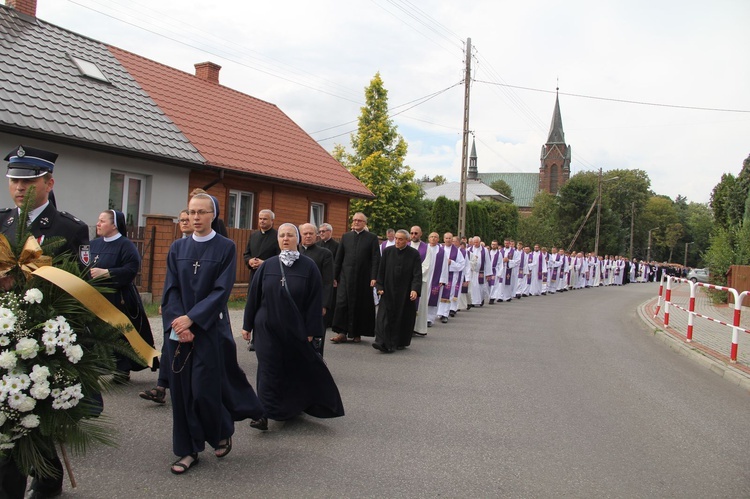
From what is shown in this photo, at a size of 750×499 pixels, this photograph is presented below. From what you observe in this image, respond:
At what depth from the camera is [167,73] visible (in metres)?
21.3

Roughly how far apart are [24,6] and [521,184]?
121 m

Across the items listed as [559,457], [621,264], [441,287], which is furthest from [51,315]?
[621,264]

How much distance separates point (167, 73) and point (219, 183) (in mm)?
5603

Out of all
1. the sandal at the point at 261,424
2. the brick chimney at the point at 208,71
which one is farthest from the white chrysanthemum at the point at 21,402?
the brick chimney at the point at 208,71

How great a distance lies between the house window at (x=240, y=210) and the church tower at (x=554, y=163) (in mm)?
97259

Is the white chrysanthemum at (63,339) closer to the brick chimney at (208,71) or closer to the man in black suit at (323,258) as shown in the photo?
the man in black suit at (323,258)

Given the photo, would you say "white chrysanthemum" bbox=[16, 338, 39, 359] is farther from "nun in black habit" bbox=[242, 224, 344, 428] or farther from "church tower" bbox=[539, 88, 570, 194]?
"church tower" bbox=[539, 88, 570, 194]

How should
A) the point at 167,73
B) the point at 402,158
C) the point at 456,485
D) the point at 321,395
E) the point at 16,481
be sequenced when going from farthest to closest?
the point at 402,158 → the point at 167,73 → the point at 321,395 → the point at 456,485 → the point at 16,481

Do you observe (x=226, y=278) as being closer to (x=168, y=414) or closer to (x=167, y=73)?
(x=168, y=414)

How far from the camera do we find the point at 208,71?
2370 centimetres

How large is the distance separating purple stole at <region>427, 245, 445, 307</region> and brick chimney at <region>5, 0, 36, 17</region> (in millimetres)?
12594

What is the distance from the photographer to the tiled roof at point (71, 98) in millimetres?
13414

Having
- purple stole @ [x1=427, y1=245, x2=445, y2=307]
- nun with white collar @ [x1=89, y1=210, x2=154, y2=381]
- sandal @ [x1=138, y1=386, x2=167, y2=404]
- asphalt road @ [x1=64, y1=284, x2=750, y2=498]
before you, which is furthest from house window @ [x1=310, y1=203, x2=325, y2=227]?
sandal @ [x1=138, y1=386, x2=167, y2=404]

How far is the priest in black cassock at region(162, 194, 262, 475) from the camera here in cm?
455
